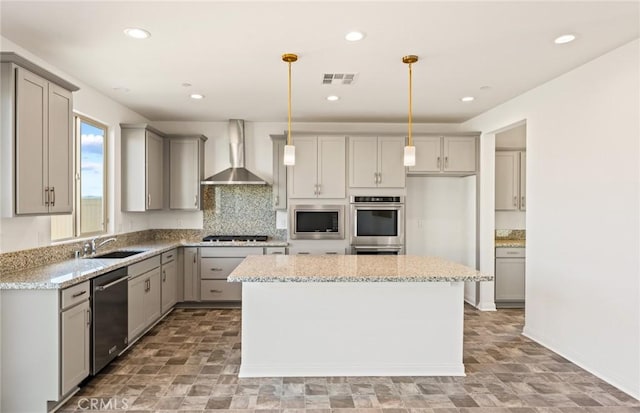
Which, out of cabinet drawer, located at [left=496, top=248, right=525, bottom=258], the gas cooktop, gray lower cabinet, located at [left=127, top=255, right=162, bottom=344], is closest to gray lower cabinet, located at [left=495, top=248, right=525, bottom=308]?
cabinet drawer, located at [left=496, top=248, right=525, bottom=258]

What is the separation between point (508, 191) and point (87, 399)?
5256 millimetres

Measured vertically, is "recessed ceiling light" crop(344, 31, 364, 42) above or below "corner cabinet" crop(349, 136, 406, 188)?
above

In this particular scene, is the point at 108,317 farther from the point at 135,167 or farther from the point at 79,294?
the point at 135,167

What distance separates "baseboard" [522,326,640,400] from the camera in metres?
2.82

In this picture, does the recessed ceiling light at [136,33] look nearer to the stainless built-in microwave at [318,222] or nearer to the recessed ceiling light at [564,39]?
the stainless built-in microwave at [318,222]

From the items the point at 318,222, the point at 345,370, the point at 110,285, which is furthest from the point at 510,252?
the point at 110,285

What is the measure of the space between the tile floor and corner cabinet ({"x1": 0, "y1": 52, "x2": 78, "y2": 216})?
144cm

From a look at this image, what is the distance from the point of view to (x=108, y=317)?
10.3 ft

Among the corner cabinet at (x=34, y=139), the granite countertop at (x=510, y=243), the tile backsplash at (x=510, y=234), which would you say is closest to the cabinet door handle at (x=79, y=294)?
the corner cabinet at (x=34, y=139)

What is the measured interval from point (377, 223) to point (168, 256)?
104 inches

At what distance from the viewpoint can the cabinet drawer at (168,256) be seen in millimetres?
4544

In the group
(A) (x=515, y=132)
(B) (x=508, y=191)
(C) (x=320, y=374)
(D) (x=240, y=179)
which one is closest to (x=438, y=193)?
(B) (x=508, y=191)

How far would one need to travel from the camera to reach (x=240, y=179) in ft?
17.2

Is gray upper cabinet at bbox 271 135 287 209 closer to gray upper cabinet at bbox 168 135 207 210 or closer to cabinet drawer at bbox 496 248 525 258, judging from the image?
gray upper cabinet at bbox 168 135 207 210
